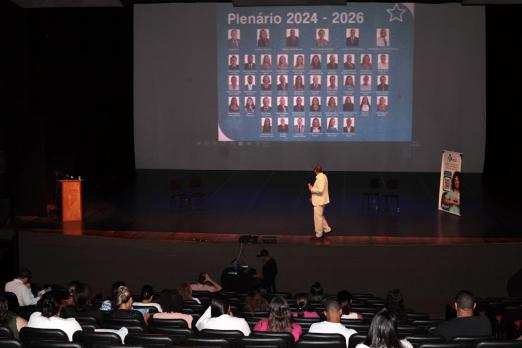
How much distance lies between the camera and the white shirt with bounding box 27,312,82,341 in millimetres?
6891

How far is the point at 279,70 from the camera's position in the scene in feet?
69.5

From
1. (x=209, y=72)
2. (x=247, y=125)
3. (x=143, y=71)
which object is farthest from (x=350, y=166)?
(x=143, y=71)

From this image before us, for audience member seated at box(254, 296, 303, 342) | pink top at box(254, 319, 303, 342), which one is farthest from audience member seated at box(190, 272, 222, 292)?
audience member seated at box(254, 296, 303, 342)

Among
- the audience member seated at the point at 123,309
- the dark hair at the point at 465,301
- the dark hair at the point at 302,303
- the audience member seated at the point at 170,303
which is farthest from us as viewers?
the dark hair at the point at 302,303

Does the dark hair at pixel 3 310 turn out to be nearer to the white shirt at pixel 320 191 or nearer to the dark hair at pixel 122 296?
the dark hair at pixel 122 296

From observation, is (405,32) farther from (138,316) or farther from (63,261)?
(138,316)

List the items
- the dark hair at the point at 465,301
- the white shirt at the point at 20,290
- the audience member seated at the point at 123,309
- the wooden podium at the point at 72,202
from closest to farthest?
the dark hair at the point at 465,301 → the audience member seated at the point at 123,309 → the white shirt at the point at 20,290 → the wooden podium at the point at 72,202

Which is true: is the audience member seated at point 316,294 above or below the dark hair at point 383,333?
below

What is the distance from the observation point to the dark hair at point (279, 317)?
6.93 m

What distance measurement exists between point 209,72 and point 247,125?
5.74ft

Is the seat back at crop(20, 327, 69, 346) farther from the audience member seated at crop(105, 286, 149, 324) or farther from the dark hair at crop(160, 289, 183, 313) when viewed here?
the dark hair at crop(160, 289, 183, 313)

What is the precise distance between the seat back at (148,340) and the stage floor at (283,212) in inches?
303

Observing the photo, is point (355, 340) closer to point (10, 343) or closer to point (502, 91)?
point (10, 343)

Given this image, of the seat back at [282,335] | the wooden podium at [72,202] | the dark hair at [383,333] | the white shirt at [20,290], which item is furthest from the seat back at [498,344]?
the wooden podium at [72,202]
